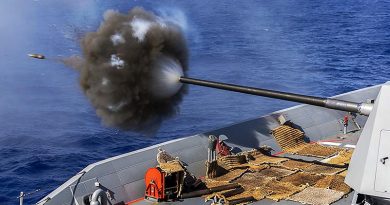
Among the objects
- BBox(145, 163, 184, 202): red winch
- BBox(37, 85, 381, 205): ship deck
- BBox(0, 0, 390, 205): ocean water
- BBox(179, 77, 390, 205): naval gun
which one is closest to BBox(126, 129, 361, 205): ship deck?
BBox(37, 85, 381, 205): ship deck

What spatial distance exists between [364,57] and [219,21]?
120 feet

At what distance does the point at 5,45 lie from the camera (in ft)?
235

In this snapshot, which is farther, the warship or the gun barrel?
Result: the gun barrel

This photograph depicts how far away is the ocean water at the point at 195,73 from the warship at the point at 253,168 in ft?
14.9

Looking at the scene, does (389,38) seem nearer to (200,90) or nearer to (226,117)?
(200,90)

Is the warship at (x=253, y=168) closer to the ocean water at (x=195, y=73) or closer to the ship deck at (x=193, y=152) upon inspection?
the ship deck at (x=193, y=152)

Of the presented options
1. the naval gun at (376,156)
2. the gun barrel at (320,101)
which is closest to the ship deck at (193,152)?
the gun barrel at (320,101)

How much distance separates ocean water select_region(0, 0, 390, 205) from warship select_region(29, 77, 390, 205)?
4.55m

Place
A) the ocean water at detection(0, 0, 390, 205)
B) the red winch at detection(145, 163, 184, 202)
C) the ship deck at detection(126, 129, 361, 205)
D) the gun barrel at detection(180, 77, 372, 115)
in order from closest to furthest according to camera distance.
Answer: the gun barrel at detection(180, 77, 372, 115) → the red winch at detection(145, 163, 184, 202) → the ship deck at detection(126, 129, 361, 205) → the ocean water at detection(0, 0, 390, 205)

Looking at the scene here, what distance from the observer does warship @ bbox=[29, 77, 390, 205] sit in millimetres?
10104

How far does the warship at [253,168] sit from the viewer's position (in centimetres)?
1010

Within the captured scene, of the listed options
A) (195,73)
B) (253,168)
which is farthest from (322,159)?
(195,73)

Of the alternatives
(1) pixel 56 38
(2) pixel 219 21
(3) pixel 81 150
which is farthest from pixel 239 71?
(2) pixel 219 21

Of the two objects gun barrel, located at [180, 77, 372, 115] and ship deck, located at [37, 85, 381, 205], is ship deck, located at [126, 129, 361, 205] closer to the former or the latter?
ship deck, located at [37, 85, 381, 205]
